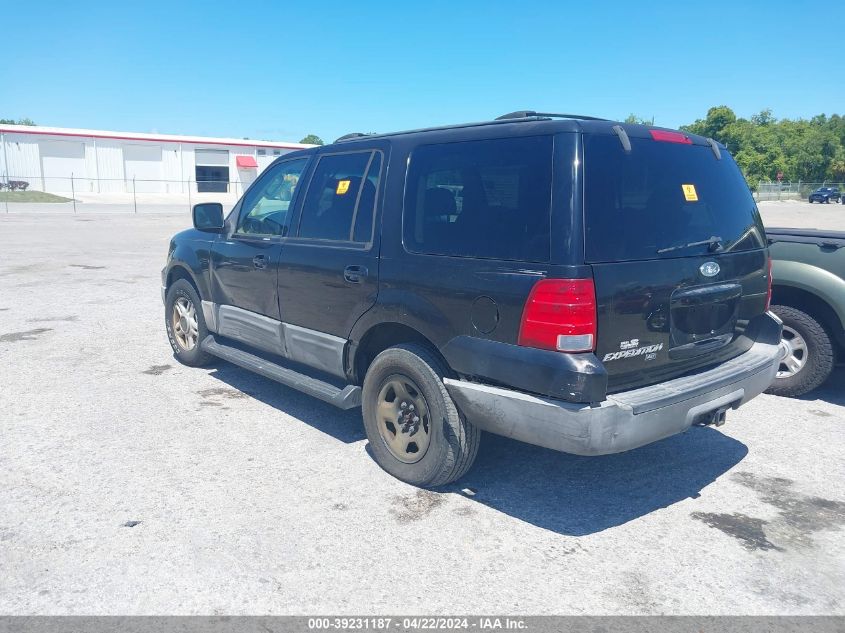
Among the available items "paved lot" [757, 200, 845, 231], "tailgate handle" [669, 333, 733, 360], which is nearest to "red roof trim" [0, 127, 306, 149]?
"paved lot" [757, 200, 845, 231]

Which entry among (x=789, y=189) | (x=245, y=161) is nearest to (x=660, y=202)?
(x=245, y=161)

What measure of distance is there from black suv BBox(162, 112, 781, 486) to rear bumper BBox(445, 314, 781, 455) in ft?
0.04

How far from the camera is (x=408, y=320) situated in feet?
12.8

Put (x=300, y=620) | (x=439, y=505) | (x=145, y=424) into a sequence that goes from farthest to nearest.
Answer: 1. (x=145, y=424)
2. (x=439, y=505)
3. (x=300, y=620)

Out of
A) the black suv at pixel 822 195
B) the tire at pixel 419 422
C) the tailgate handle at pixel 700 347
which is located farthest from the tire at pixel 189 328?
the black suv at pixel 822 195

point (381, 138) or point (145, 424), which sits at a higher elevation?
point (381, 138)

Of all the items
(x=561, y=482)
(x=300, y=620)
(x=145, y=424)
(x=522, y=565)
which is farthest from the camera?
(x=145, y=424)

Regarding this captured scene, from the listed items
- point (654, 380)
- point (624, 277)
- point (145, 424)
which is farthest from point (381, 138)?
point (145, 424)

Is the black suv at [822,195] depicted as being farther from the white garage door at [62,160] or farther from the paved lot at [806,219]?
the white garage door at [62,160]

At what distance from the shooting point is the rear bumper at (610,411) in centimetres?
321

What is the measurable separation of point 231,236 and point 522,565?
11.9 feet

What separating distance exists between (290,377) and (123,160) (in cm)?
5830

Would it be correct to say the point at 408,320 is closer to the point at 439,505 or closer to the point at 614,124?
the point at 439,505

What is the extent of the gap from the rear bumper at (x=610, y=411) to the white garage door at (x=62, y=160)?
56946 mm
